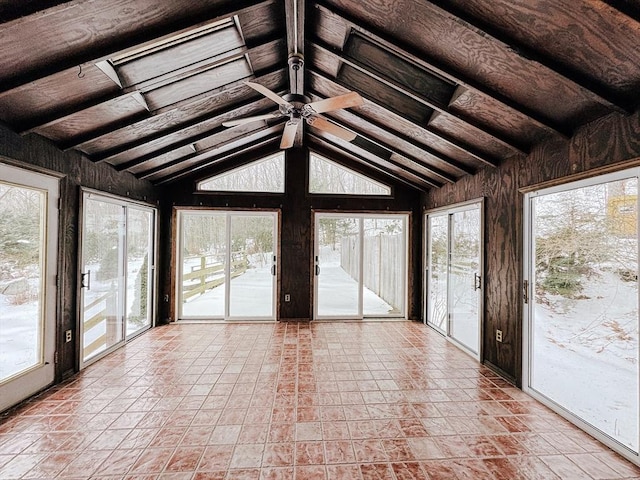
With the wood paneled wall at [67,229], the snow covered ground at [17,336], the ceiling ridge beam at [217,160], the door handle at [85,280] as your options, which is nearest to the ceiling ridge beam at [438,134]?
the ceiling ridge beam at [217,160]

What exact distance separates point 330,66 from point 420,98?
99cm

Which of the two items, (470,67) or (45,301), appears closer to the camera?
(470,67)

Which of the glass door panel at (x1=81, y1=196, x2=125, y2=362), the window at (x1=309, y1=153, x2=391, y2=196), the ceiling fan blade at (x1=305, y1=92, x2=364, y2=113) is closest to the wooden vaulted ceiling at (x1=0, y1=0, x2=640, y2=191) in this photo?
the ceiling fan blade at (x1=305, y1=92, x2=364, y2=113)

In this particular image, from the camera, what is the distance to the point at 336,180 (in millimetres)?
6062

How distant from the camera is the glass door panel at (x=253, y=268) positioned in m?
5.91

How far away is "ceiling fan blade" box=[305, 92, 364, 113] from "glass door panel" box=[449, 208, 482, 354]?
253cm

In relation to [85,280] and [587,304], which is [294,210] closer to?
[85,280]

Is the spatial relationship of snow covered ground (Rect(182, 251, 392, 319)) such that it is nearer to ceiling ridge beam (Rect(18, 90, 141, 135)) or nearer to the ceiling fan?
the ceiling fan

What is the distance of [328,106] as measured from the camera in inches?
109

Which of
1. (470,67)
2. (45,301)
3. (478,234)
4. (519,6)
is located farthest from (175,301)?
(519,6)

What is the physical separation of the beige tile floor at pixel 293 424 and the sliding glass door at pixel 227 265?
1.77m

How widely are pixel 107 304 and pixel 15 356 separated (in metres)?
1.41

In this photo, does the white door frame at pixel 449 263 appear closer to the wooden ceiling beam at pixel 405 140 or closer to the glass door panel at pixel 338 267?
the wooden ceiling beam at pixel 405 140

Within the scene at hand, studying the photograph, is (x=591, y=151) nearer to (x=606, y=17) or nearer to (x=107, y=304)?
(x=606, y=17)
